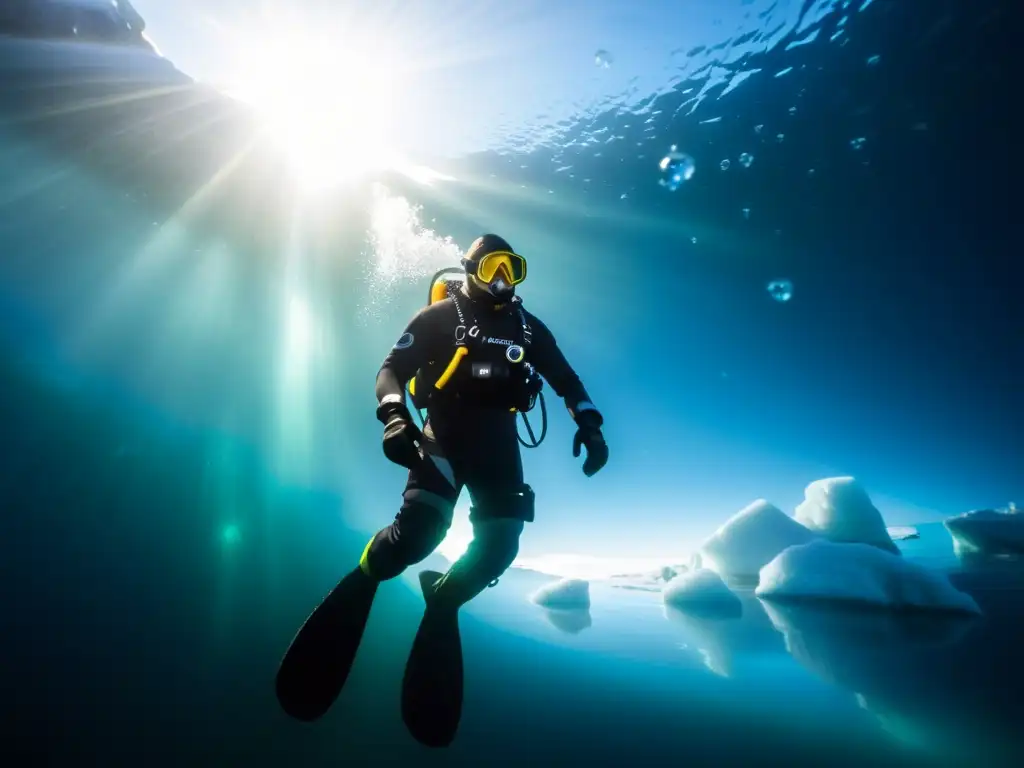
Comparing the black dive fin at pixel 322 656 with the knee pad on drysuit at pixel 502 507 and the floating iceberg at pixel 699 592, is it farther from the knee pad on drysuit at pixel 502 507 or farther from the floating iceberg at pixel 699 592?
the floating iceberg at pixel 699 592

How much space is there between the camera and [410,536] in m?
2.22

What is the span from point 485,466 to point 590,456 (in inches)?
30.8

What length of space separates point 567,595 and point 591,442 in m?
9.72

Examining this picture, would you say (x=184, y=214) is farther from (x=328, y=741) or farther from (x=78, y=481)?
(x=328, y=741)

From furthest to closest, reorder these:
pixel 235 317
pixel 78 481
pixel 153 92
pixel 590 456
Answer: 1. pixel 235 317
2. pixel 78 481
3. pixel 153 92
4. pixel 590 456

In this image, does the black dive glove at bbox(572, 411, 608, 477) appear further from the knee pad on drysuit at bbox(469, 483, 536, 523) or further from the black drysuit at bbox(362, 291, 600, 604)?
the knee pad on drysuit at bbox(469, 483, 536, 523)

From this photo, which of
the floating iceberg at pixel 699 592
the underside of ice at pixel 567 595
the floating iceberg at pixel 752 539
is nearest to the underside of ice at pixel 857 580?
the floating iceberg at pixel 699 592

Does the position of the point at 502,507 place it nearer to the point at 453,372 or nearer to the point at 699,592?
the point at 453,372

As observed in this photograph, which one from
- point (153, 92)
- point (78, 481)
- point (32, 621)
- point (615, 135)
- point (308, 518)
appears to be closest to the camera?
point (32, 621)

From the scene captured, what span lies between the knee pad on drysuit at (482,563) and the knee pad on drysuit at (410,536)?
0.67 ft

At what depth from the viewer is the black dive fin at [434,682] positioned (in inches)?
80.7

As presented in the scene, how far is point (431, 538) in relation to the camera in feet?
7.54

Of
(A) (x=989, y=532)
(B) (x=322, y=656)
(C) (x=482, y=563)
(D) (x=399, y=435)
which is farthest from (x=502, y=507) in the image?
(A) (x=989, y=532)

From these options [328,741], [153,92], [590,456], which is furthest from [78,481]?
[590,456]
